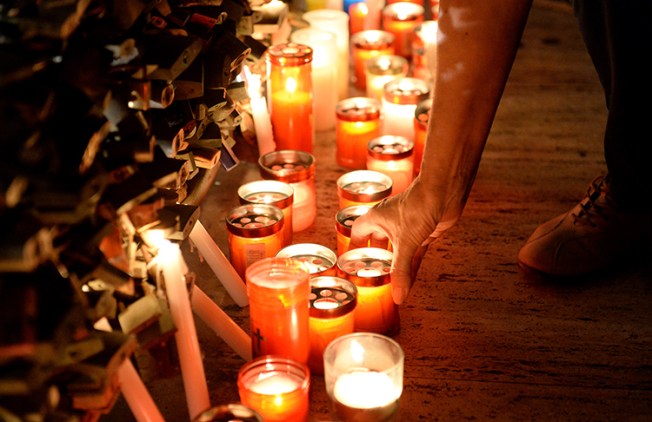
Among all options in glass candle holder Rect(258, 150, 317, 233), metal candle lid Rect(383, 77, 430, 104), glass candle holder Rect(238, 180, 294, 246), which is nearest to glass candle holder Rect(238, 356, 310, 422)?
glass candle holder Rect(238, 180, 294, 246)

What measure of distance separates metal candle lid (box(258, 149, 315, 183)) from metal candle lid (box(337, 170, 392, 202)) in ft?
0.35

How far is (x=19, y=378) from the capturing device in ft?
3.59

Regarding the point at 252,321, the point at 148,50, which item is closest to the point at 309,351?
the point at 252,321

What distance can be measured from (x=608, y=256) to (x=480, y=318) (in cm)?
41

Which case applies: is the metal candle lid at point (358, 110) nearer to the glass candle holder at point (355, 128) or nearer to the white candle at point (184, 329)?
the glass candle holder at point (355, 128)

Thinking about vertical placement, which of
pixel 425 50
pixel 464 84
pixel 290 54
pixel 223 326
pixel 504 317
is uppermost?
pixel 464 84

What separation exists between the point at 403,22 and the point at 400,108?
931 millimetres

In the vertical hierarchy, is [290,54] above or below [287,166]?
above

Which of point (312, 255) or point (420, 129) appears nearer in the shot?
point (312, 255)

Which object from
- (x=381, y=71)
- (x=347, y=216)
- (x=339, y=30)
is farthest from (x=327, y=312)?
(x=339, y=30)

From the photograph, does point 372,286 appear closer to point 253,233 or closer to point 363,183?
point 253,233

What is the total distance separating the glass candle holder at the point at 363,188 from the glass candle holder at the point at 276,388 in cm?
68

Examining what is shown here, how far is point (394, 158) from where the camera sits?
2.31 metres

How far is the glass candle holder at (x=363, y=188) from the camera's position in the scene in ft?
6.89
